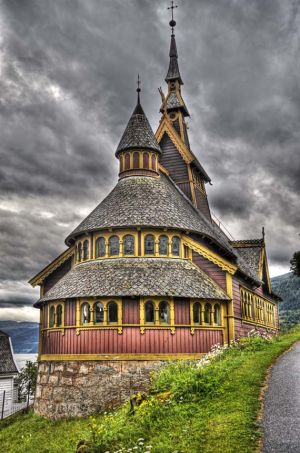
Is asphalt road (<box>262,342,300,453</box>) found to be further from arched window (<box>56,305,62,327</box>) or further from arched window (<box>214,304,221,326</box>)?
arched window (<box>56,305,62,327</box>)

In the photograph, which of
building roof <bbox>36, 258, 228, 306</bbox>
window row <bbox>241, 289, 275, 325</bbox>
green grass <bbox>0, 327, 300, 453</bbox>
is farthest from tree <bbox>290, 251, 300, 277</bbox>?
green grass <bbox>0, 327, 300, 453</bbox>

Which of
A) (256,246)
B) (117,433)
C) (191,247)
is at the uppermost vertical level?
(256,246)

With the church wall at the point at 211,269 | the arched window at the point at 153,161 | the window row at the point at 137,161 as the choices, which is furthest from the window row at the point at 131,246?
the arched window at the point at 153,161

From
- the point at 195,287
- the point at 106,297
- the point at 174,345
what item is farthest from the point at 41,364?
the point at 195,287

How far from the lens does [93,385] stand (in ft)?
65.9

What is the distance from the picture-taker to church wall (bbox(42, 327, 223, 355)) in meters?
20.6

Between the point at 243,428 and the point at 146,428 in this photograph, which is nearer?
the point at 243,428

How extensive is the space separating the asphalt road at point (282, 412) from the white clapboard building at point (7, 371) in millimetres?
29984

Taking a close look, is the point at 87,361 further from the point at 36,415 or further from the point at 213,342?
the point at 213,342

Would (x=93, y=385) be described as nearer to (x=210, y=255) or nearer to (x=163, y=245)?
(x=163, y=245)

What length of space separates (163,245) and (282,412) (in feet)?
47.2

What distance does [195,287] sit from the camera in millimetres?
21953

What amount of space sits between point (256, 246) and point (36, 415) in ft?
77.9

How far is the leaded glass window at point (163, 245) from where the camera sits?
2334 cm
